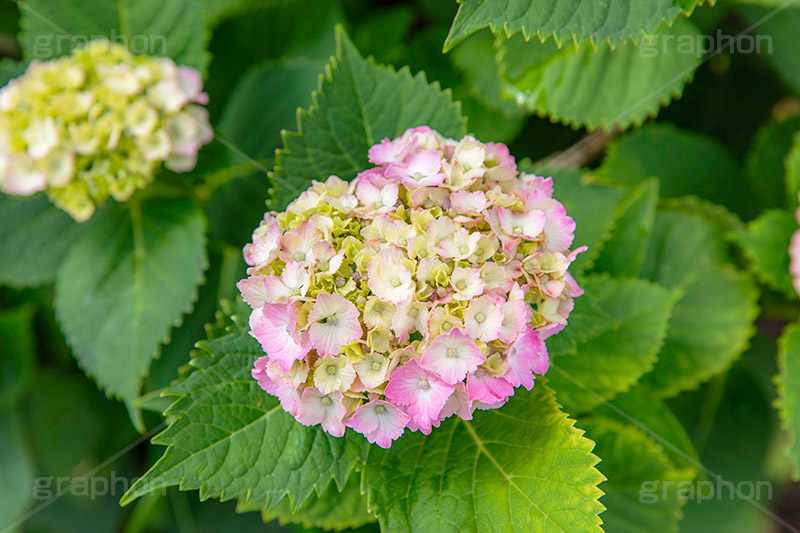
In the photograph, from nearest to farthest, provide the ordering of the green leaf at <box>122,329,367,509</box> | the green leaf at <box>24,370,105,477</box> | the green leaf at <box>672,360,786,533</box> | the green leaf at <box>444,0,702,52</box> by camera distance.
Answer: the green leaf at <box>122,329,367,509</box>
the green leaf at <box>444,0,702,52</box>
the green leaf at <box>672,360,786,533</box>
the green leaf at <box>24,370,105,477</box>

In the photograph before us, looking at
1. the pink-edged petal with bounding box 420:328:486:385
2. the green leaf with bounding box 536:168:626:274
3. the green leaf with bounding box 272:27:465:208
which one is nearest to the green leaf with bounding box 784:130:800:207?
the green leaf with bounding box 536:168:626:274

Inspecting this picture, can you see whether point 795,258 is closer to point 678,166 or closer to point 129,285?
point 678,166

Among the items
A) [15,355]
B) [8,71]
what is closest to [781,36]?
[8,71]

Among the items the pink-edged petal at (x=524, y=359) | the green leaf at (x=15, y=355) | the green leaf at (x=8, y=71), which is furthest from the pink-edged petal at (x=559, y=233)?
the green leaf at (x=15, y=355)

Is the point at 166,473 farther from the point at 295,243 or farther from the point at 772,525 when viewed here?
the point at 772,525

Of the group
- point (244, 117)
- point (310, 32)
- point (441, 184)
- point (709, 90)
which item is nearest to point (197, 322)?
point (244, 117)

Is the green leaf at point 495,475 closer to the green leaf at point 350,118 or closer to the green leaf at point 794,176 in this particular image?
the green leaf at point 350,118

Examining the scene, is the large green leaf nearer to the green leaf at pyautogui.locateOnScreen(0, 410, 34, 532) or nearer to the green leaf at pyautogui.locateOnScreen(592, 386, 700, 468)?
the green leaf at pyautogui.locateOnScreen(0, 410, 34, 532)
